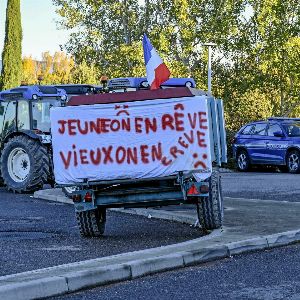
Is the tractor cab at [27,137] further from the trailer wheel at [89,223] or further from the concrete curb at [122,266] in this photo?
the concrete curb at [122,266]

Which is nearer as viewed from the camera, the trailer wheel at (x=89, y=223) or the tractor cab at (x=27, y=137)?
the trailer wheel at (x=89, y=223)

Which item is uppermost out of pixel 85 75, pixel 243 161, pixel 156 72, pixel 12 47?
pixel 12 47

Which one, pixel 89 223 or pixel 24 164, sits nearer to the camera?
pixel 89 223

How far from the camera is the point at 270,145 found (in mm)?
31672

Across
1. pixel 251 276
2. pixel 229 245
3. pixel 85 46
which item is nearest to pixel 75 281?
pixel 251 276

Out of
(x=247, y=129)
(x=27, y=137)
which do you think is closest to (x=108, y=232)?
(x=27, y=137)

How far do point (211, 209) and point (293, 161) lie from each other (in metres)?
18.7

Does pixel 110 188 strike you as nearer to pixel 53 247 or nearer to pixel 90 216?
pixel 90 216

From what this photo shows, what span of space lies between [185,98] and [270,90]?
38.0 metres

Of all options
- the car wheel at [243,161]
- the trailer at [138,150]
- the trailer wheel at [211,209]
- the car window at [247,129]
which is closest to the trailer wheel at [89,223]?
the trailer at [138,150]

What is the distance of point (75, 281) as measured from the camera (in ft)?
27.4

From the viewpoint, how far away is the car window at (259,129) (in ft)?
106

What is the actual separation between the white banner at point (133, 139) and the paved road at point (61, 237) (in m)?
0.86

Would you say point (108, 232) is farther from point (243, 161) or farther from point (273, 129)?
point (243, 161)
